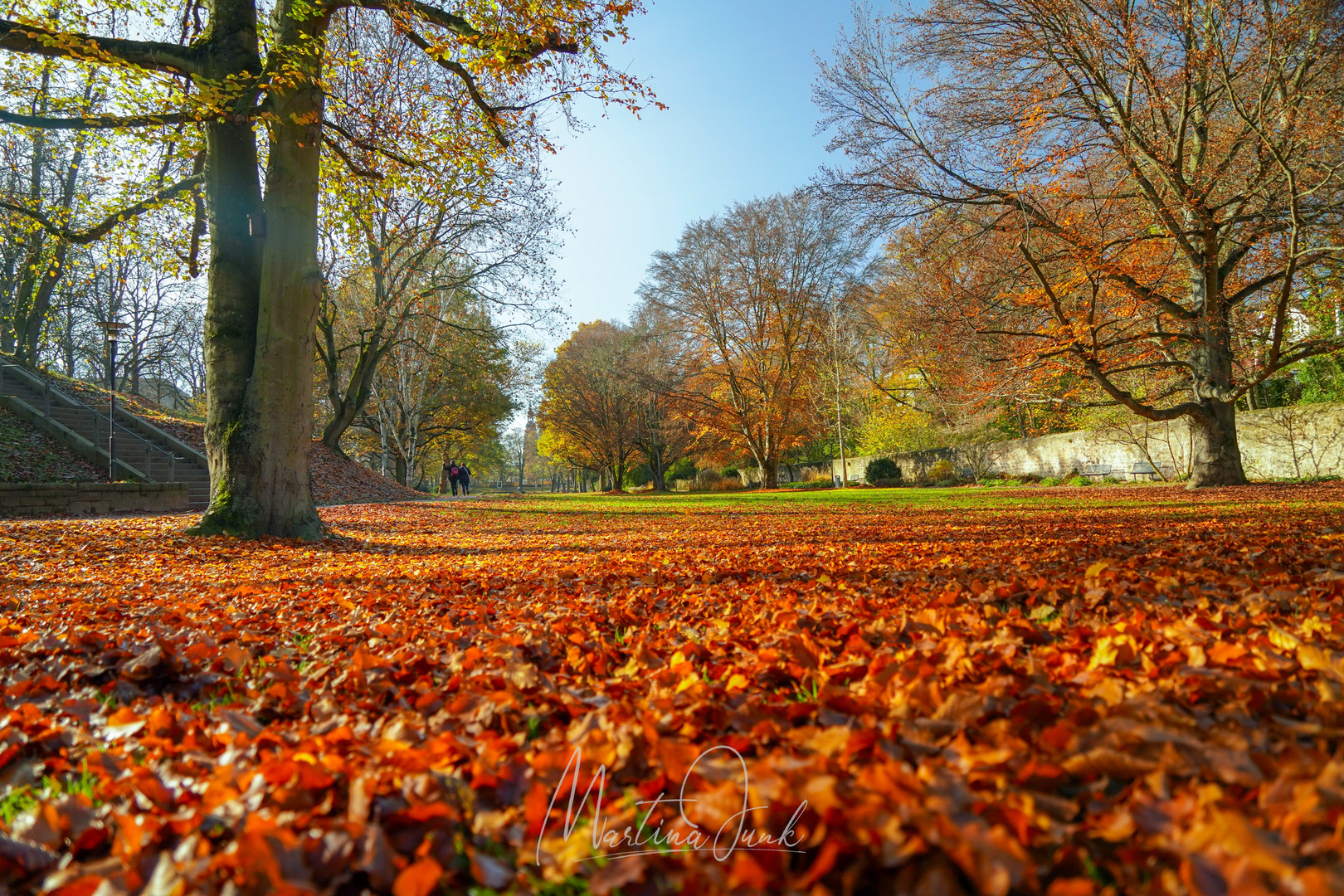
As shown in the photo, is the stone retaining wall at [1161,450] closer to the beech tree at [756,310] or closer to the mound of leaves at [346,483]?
the beech tree at [756,310]

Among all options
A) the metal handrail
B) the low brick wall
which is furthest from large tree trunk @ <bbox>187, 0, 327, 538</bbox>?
the metal handrail

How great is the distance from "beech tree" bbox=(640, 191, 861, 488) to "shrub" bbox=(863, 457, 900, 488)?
3.34m

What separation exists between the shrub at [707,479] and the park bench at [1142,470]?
1874 cm

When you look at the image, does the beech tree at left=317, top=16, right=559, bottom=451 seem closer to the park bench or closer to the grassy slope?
the grassy slope

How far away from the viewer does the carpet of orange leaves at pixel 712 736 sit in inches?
37.6

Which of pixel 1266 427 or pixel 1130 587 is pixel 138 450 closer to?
pixel 1130 587

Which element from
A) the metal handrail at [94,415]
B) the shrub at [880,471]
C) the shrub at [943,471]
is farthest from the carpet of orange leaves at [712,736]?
the shrub at [880,471]

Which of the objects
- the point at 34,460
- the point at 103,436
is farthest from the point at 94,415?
the point at 34,460

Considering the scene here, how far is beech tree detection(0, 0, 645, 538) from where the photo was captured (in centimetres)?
682

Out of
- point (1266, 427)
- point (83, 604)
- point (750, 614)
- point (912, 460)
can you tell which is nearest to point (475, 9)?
point (83, 604)

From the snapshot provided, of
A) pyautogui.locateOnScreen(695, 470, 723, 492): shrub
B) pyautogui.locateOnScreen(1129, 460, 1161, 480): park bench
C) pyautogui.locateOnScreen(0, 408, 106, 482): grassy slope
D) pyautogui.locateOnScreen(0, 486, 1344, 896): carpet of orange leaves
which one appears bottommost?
pyautogui.locateOnScreen(0, 486, 1344, 896): carpet of orange leaves

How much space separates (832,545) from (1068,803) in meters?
4.75

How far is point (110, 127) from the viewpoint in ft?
22.4

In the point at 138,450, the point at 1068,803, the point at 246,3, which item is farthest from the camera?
the point at 138,450
